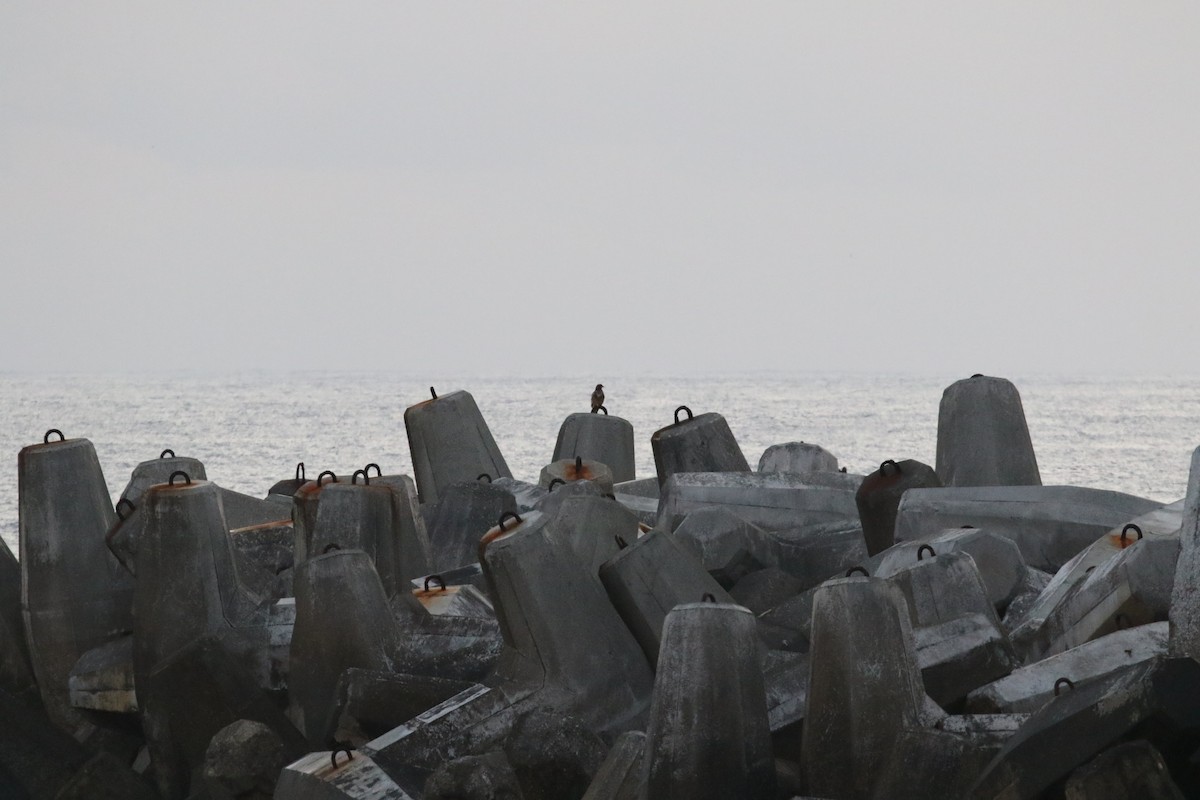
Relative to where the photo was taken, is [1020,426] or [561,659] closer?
Answer: [561,659]

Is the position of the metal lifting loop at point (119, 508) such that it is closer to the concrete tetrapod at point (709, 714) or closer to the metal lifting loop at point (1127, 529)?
the concrete tetrapod at point (709, 714)

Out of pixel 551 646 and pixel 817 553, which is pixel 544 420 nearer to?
pixel 817 553

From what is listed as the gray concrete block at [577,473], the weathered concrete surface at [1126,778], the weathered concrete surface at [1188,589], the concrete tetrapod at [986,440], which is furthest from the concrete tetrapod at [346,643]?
the concrete tetrapod at [986,440]

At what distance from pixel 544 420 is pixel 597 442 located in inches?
873

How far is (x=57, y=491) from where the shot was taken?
6.40 meters

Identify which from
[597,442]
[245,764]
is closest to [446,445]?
[597,442]

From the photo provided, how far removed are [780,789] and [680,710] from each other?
38 cm

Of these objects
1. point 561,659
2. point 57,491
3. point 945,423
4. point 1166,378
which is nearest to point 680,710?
point 561,659

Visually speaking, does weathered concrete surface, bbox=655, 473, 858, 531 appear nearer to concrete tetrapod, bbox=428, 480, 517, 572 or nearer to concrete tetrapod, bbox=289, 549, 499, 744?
concrete tetrapod, bbox=428, 480, 517, 572

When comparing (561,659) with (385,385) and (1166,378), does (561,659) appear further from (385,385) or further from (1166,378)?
(1166,378)

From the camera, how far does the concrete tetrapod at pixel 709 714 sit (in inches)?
154

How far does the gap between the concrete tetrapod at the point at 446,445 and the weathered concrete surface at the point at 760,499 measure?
159cm

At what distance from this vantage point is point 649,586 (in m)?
5.09

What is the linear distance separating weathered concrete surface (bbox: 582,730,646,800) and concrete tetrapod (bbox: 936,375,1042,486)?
12.5 feet
